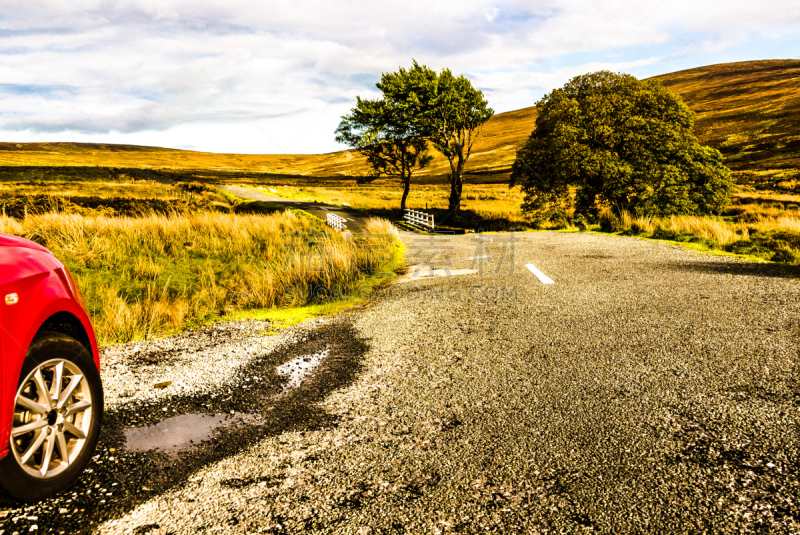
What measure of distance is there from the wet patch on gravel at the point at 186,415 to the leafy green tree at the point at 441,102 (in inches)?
1150

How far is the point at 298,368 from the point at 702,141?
382 feet

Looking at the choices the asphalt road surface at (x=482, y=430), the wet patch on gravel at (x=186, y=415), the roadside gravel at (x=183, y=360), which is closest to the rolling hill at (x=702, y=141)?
the asphalt road surface at (x=482, y=430)

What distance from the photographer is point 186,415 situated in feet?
11.4

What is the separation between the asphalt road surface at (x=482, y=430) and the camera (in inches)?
88.9

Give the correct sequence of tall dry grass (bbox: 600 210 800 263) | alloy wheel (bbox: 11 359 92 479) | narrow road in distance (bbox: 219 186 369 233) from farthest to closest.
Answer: narrow road in distance (bbox: 219 186 369 233), tall dry grass (bbox: 600 210 800 263), alloy wheel (bbox: 11 359 92 479)

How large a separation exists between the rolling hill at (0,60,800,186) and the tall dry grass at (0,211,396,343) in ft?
214

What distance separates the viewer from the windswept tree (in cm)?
3325

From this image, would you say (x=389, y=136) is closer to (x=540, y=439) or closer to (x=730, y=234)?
(x=730, y=234)

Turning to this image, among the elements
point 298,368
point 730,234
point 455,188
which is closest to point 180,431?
point 298,368

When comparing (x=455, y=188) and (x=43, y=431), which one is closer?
(x=43, y=431)

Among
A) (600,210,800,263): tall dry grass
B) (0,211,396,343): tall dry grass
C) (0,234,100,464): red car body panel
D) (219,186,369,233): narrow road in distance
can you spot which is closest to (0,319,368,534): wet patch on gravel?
(0,234,100,464): red car body panel

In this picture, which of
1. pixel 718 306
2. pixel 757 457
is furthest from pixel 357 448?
pixel 718 306

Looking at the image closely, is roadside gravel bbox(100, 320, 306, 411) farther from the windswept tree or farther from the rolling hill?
the rolling hill

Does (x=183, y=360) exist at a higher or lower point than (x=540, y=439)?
higher
